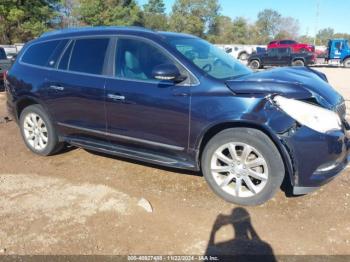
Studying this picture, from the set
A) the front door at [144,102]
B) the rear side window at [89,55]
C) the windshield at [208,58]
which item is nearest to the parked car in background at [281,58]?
the windshield at [208,58]

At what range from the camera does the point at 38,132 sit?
5.29 meters

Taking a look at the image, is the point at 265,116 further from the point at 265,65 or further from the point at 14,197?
the point at 265,65

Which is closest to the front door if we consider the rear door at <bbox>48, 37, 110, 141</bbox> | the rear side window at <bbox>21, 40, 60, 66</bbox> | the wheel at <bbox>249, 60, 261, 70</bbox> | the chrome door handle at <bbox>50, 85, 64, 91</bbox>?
the rear door at <bbox>48, 37, 110, 141</bbox>

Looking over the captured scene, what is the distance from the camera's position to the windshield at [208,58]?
4047 millimetres

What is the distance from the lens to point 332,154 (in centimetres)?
343

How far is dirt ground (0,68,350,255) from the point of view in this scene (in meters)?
3.10

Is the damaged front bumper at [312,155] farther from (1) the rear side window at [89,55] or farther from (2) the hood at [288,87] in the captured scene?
(1) the rear side window at [89,55]

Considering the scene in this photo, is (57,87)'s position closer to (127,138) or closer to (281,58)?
(127,138)

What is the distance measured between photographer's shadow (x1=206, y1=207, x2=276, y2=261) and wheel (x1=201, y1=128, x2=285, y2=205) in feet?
0.97

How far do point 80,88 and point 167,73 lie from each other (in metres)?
1.37

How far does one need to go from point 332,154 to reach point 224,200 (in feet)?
3.88

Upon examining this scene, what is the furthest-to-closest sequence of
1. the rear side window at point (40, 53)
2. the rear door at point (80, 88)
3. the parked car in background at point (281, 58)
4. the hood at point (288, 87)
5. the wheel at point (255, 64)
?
the wheel at point (255, 64), the parked car in background at point (281, 58), the rear side window at point (40, 53), the rear door at point (80, 88), the hood at point (288, 87)

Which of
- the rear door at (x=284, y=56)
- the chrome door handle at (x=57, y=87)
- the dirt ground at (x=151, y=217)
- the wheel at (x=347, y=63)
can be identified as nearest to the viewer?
the dirt ground at (x=151, y=217)

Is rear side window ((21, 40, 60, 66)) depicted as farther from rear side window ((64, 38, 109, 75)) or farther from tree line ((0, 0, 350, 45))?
tree line ((0, 0, 350, 45))
